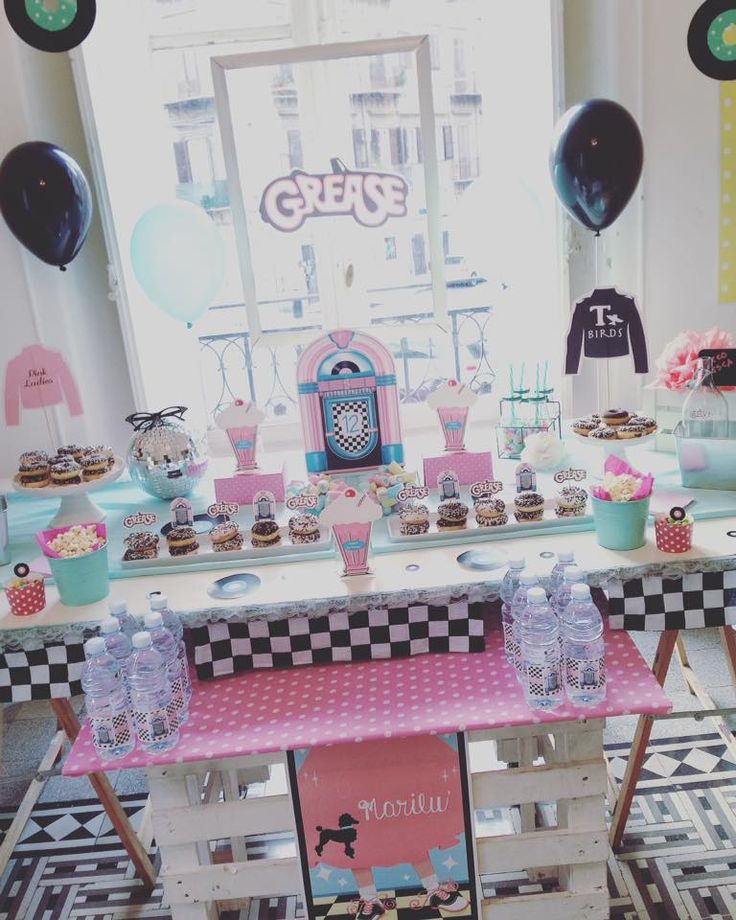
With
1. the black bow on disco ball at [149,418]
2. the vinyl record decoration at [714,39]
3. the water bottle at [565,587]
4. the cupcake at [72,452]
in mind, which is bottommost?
the water bottle at [565,587]

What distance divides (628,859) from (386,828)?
758mm

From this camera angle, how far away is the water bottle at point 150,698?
1556 mm

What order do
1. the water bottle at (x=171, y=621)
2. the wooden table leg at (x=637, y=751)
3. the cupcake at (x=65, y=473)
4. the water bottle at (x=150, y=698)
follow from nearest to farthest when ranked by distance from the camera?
1. the water bottle at (x=150, y=698)
2. the water bottle at (x=171, y=621)
3. the wooden table leg at (x=637, y=751)
4. the cupcake at (x=65, y=473)

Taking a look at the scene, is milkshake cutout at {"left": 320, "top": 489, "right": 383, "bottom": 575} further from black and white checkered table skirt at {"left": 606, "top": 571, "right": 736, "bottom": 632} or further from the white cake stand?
the white cake stand

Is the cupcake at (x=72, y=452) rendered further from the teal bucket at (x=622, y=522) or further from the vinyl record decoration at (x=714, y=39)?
the vinyl record decoration at (x=714, y=39)

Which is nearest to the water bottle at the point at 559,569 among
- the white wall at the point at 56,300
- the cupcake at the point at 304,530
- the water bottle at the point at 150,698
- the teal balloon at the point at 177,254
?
the cupcake at the point at 304,530

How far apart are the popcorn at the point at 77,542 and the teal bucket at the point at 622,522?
1093 millimetres

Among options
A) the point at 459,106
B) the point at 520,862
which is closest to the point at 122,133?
the point at 459,106

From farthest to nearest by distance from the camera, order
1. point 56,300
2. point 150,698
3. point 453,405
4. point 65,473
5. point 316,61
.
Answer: point 56,300
point 316,61
point 453,405
point 65,473
point 150,698

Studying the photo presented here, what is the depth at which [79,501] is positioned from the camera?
2.16 meters

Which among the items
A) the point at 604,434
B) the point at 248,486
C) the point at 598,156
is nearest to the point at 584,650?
the point at 604,434

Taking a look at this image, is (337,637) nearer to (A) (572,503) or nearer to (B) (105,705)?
(B) (105,705)

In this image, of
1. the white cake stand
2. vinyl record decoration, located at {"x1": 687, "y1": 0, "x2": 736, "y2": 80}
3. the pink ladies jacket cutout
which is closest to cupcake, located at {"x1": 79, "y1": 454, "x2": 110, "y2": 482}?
the white cake stand

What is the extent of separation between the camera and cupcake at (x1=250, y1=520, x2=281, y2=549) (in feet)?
6.46
